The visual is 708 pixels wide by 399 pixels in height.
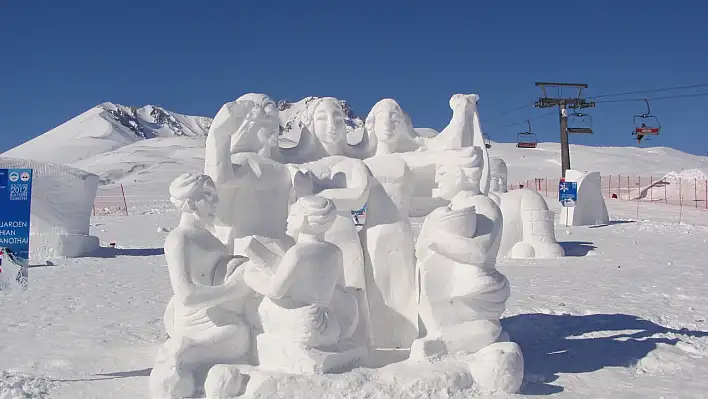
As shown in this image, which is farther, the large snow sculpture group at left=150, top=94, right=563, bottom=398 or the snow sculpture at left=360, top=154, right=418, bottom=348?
→ the snow sculpture at left=360, top=154, right=418, bottom=348

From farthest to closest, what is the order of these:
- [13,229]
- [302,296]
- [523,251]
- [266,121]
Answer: [523,251] → [266,121] → [13,229] → [302,296]

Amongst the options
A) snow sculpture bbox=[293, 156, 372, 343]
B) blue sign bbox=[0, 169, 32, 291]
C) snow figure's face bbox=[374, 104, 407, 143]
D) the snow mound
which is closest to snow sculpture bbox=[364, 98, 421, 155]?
snow figure's face bbox=[374, 104, 407, 143]

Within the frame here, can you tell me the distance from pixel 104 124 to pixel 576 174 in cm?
6813

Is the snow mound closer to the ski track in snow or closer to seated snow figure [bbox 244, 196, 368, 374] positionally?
the ski track in snow

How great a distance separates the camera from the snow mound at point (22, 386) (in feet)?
14.6

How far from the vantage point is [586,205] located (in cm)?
1727

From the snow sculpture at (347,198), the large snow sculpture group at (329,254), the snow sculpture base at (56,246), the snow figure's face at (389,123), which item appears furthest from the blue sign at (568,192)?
the snow sculpture at (347,198)

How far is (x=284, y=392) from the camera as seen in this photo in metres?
3.93

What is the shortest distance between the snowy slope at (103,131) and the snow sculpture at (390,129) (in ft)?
178

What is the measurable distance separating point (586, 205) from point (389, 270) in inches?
531

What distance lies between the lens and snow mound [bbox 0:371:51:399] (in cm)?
445

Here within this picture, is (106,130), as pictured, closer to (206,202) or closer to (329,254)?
(206,202)

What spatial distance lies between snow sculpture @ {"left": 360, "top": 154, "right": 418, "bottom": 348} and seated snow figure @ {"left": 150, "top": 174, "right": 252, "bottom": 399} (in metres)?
0.97

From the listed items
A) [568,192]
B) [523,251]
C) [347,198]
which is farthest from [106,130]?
[347,198]
